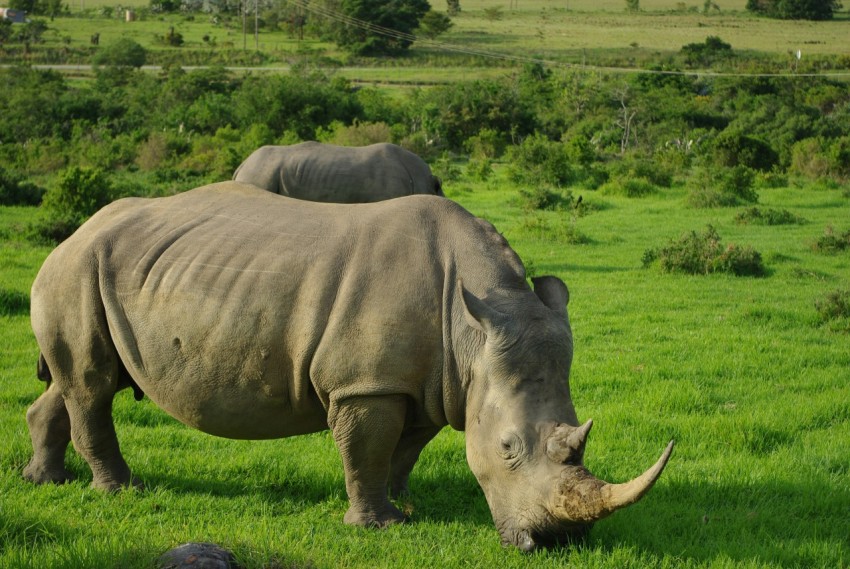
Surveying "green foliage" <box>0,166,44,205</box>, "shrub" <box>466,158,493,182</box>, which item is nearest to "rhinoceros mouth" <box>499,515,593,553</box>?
"green foliage" <box>0,166,44,205</box>

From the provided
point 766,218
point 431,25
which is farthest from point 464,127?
point 431,25

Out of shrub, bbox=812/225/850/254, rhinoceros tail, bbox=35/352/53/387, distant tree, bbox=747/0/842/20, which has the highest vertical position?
distant tree, bbox=747/0/842/20

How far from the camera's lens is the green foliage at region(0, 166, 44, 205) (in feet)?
67.3

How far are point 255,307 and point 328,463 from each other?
1.56m

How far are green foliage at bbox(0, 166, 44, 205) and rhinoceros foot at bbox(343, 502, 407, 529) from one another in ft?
56.1

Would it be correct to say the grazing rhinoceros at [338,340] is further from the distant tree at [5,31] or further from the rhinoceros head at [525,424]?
the distant tree at [5,31]

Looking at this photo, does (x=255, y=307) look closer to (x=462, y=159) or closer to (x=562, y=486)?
(x=562, y=486)

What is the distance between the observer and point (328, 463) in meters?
6.67

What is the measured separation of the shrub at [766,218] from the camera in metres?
19.1

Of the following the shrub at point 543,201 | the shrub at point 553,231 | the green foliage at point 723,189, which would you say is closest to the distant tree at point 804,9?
the green foliage at point 723,189

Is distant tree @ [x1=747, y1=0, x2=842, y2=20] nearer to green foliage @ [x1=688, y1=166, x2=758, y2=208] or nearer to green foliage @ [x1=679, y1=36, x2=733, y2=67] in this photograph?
green foliage @ [x1=679, y1=36, x2=733, y2=67]

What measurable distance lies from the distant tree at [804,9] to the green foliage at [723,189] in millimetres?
82111

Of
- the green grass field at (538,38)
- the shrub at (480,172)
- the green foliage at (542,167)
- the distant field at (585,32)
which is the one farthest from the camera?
the distant field at (585,32)

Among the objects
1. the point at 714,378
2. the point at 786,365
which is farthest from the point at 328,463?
the point at 786,365
